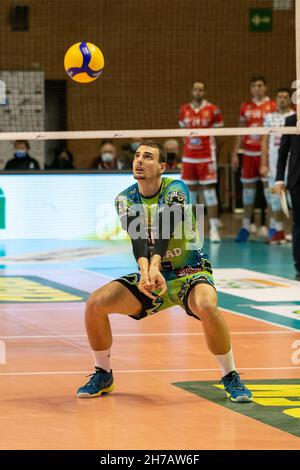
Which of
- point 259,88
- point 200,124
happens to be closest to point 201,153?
point 200,124

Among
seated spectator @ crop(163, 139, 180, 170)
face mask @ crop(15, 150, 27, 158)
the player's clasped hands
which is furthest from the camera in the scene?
seated spectator @ crop(163, 139, 180, 170)

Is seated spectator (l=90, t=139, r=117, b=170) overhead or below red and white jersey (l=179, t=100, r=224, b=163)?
below

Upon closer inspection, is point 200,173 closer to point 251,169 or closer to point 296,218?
point 251,169

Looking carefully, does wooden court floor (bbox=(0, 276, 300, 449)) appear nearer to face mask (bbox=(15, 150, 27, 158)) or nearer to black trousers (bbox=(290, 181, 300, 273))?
black trousers (bbox=(290, 181, 300, 273))

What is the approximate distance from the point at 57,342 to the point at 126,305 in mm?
2390

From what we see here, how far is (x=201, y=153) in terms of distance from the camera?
19469 mm

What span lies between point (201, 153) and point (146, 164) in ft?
37.8

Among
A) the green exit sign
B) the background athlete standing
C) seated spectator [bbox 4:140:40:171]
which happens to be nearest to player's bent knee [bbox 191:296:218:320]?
the background athlete standing

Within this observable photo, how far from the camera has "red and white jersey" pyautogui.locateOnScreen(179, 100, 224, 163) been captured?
1933cm

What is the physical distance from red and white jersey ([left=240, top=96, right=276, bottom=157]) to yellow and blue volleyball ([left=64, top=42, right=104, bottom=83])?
7.97 metres

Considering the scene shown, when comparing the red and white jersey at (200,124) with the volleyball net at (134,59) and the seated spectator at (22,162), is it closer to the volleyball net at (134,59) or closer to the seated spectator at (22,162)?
the seated spectator at (22,162)

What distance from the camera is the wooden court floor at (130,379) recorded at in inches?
264
